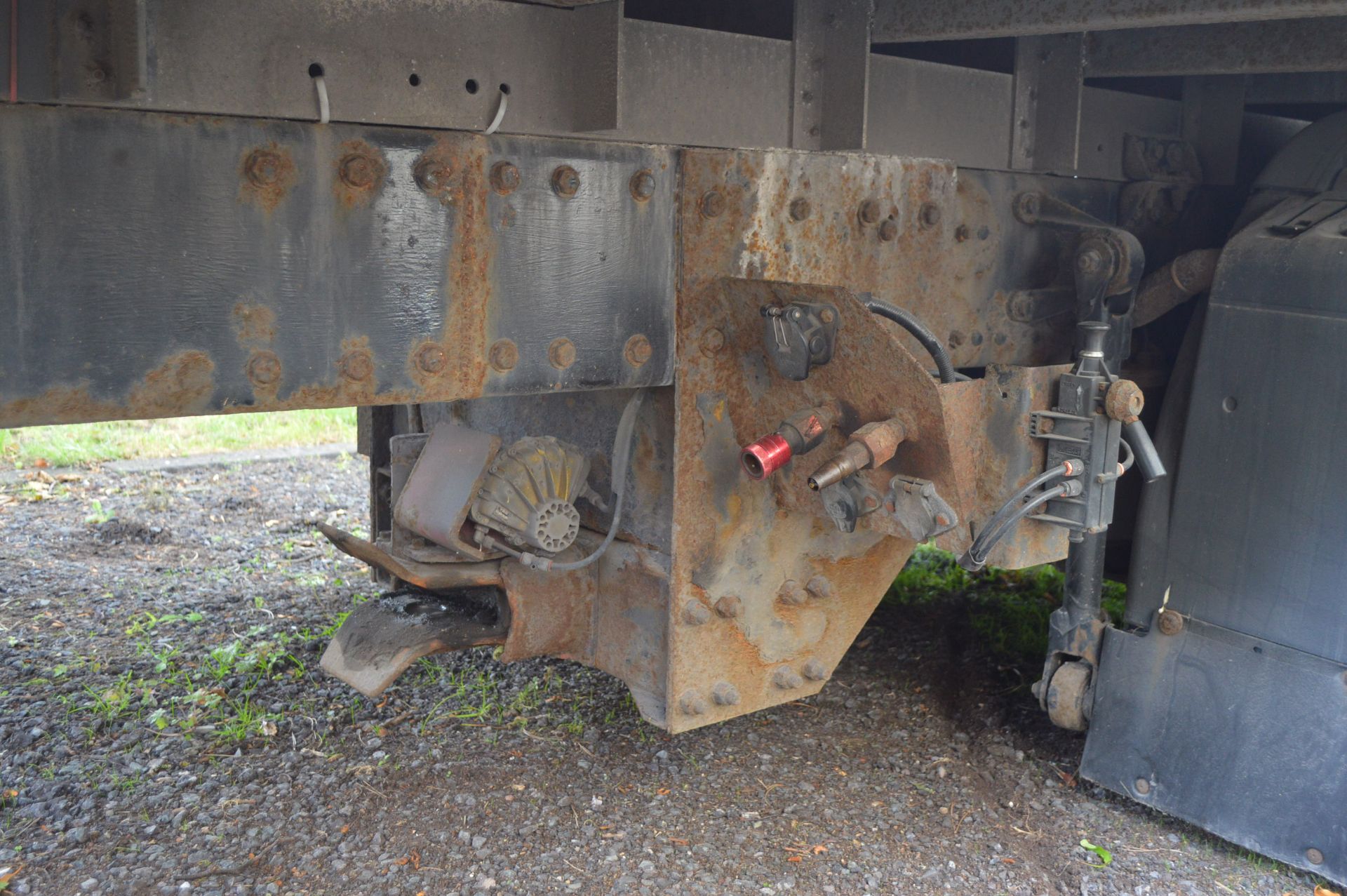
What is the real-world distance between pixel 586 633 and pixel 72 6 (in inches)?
58.9

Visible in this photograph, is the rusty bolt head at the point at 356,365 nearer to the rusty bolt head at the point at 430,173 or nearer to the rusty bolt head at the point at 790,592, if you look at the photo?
the rusty bolt head at the point at 430,173

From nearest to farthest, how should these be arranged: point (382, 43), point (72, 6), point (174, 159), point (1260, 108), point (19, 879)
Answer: point (72, 6), point (174, 159), point (382, 43), point (19, 879), point (1260, 108)

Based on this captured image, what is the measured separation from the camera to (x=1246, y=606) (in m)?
2.42

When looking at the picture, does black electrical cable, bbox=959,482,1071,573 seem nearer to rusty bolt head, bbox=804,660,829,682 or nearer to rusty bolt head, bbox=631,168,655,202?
rusty bolt head, bbox=804,660,829,682

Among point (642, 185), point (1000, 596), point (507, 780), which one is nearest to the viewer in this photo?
point (642, 185)

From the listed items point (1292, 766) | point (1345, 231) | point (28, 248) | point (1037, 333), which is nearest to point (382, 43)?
point (28, 248)

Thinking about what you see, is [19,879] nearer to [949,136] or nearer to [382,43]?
[382,43]

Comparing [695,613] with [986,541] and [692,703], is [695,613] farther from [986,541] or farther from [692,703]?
[986,541]

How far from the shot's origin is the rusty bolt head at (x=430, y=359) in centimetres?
180

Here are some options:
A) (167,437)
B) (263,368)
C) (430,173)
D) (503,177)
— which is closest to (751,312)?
(503,177)

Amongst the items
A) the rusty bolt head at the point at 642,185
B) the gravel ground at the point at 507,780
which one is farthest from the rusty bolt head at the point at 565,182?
the gravel ground at the point at 507,780

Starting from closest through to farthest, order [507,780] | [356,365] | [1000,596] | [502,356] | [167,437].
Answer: [356,365] → [502,356] → [507,780] → [1000,596] → [167,437]

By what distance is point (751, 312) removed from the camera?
2.15 meters

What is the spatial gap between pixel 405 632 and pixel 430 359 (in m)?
0.72
